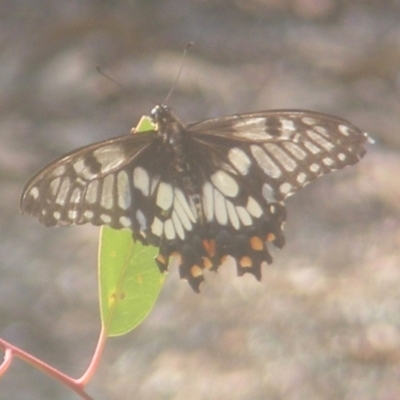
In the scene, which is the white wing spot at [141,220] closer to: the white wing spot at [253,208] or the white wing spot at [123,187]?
the white wing spot at [123,187]

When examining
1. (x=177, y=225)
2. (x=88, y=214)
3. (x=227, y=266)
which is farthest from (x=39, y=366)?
(x=227, y=266)

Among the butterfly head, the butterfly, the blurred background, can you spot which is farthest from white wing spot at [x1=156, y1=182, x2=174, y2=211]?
the blurred background

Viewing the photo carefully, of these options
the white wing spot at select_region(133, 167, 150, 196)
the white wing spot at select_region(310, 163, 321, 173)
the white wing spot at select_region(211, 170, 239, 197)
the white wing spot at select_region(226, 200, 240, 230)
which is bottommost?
A: the white wing spot at select_region(133, 167, 150, 196)

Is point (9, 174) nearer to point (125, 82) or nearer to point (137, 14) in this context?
point (125, 82)

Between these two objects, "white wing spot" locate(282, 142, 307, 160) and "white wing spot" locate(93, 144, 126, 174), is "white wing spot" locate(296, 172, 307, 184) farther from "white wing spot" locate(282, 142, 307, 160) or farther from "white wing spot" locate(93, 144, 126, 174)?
"white wing spot" locate(93, 144, 126, 174)

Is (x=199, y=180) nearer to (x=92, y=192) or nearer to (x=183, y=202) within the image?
(x=183, y=202)

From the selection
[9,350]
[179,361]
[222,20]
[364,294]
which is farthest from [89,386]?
[222,20]

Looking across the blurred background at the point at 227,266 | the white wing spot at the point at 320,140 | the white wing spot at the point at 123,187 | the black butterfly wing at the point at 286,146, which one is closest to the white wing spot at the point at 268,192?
the black butterfly wing at the point at 286,146

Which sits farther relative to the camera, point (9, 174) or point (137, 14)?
point (137, 14)

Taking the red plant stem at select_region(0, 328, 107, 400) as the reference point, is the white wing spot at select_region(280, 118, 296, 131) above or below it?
above
